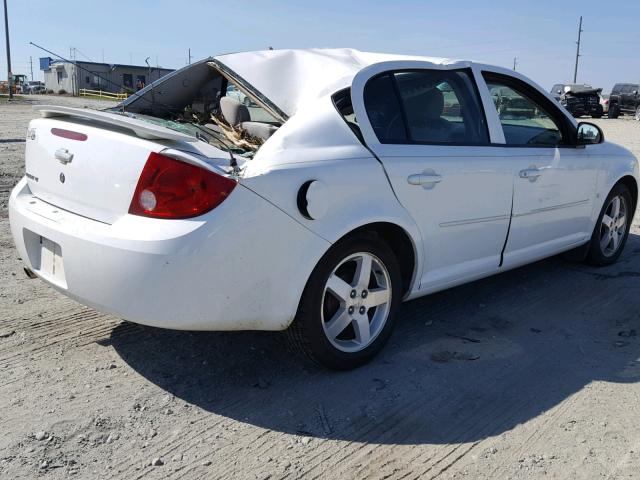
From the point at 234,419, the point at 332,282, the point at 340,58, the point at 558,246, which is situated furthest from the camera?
the point at 558,246

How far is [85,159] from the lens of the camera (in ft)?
10.2

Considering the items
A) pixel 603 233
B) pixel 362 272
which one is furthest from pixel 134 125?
pixel 603 233

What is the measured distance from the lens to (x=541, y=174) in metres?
4.40

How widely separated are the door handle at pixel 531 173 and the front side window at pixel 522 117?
0.64 ft

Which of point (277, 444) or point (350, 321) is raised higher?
point (350, 321)

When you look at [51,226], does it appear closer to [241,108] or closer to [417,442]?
[241,108]

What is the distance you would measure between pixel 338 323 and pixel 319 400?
0.44 meters

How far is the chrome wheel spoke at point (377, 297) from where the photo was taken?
3.50 meters

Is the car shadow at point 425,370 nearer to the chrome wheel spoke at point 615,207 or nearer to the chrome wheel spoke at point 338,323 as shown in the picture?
the chrome wheel spoke at point 338,323

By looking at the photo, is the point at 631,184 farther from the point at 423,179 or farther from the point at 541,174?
the point at 423,179

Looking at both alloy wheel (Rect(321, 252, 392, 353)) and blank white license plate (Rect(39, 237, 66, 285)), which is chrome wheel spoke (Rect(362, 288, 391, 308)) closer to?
alloy wheel (Rect(321, 252, 392, 353))

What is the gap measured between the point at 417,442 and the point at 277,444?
0.63 m

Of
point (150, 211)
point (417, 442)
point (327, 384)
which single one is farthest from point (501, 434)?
point (150, 211)

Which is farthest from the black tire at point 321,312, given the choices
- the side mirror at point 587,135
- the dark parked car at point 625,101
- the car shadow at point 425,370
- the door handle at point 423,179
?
the dark parked car at point 625,101
